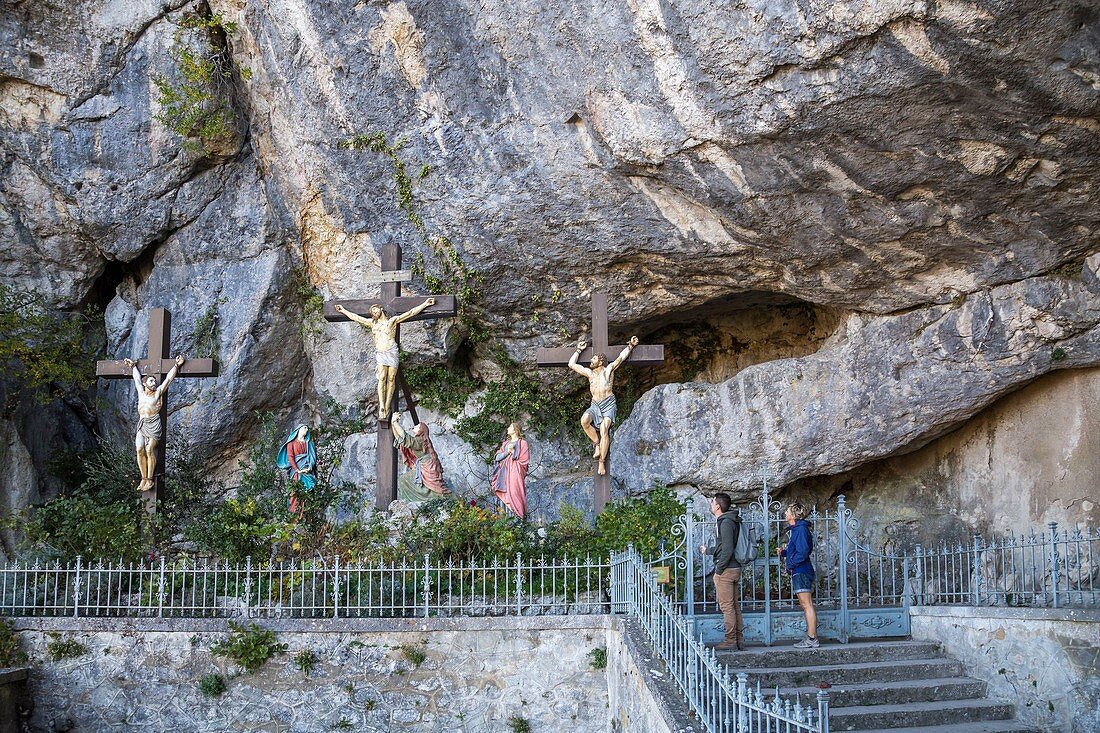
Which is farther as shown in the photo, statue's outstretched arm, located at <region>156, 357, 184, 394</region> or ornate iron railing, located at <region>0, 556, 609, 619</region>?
statue's outstretched arm, located at <region>156, 357, 184, 394</region>

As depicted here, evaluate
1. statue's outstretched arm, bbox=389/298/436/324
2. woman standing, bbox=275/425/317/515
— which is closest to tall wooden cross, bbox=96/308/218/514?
woman standing, bbox=275/425/317/515

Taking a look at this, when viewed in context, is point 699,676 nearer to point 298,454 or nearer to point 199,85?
point 298,454

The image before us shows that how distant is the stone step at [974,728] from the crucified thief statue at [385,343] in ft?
20.3

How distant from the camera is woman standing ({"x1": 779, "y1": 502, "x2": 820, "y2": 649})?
7.89 meters

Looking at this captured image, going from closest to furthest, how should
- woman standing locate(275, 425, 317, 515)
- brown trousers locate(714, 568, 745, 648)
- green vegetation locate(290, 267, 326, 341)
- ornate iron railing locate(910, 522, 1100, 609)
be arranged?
ornate iron railing locate(910, 522, 1100, 609) < brown trousers locate(714, 568, 745, 648) < woman standing locate(275, 425, 317, 515) < green vegetation locate(290, 267, 326, 341)

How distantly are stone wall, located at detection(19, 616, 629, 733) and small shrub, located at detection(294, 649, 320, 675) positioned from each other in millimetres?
35

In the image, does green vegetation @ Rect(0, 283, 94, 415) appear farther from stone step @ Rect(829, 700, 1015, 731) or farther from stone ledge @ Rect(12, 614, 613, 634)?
stone step @ Rect(829, 700, 1015, 731)

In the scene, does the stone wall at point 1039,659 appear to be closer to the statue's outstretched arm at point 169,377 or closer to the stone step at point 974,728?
the stone step at point 974,728

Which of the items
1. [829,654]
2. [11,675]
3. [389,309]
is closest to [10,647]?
[11,675]

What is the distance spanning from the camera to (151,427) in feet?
35.0

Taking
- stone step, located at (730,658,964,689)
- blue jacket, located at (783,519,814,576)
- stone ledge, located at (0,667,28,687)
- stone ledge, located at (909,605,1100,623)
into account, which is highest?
blue jacket, located at (783,519,814,576)

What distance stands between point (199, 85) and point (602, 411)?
8.10 meters

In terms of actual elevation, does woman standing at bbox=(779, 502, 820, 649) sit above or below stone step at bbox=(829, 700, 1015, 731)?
above

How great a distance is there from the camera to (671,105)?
9.95 metres
